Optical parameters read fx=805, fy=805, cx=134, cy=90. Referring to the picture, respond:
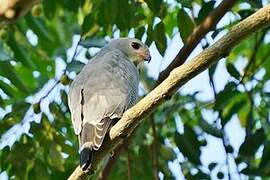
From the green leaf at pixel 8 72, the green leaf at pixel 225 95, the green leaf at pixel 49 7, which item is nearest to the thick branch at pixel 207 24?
the green leaf at pixel 225 95

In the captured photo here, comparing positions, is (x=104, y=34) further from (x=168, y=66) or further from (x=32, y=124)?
(x=32, y=124)

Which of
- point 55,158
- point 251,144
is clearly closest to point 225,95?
point 251,144

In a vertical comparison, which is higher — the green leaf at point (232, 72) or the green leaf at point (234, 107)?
the green leaf at point (234, 107)

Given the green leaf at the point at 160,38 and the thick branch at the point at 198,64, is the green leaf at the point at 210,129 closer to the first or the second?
the green leaf at the point at 160,38

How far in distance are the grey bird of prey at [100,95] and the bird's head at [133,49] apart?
0.4 inches

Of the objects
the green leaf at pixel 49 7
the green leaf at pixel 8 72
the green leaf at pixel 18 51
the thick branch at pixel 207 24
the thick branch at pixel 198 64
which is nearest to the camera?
the thick branch at pixel 198 64

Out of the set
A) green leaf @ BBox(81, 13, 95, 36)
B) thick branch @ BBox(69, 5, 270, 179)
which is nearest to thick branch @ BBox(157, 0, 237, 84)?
green leaf @ BBox(81, 13, 95, 36)

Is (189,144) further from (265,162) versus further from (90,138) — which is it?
(90,138)

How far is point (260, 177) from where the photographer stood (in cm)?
539

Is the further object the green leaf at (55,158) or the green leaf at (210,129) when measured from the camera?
the green leaf at (210,129)

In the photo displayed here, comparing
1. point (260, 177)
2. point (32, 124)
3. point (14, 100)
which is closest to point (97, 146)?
point (32, 124)

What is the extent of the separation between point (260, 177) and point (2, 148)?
173 centimetres

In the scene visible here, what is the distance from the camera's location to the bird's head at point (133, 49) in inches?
229

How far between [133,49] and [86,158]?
6.07 ft
